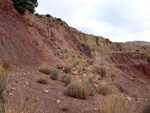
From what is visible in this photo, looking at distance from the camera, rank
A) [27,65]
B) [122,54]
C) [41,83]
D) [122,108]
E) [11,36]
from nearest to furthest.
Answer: [122,108], [41,83], [27,65], [11,36], [122,54]

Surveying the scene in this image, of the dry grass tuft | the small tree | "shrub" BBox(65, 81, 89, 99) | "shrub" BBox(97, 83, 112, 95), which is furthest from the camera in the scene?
the small tree

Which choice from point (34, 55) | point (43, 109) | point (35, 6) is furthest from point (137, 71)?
point (43, 109)

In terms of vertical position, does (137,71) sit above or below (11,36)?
below

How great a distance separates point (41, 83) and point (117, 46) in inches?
2217

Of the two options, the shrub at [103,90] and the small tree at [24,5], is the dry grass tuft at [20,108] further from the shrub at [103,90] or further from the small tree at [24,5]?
the small tree at [24,5]

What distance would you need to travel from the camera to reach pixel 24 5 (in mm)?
16688

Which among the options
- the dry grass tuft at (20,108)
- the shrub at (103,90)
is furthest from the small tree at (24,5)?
the dry grass tuft at (20,108)

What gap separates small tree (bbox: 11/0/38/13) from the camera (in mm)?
15443

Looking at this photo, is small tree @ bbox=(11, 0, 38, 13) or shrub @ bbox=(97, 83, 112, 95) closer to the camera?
shrub @ bbox=(97, 83, 112, 95)

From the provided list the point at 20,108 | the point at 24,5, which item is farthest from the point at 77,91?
the point at 24,5

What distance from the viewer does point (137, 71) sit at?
3634cm

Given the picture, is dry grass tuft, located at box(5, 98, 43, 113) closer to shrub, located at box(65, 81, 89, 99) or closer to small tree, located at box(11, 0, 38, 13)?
shrub, located at box(65, 81, 89, 99)

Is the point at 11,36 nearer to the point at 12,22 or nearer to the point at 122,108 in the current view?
the point at 12,22

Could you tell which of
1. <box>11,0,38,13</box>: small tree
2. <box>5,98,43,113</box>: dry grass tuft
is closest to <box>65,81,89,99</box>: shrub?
<box>5,98,43,113</box>: dry grass tuft
